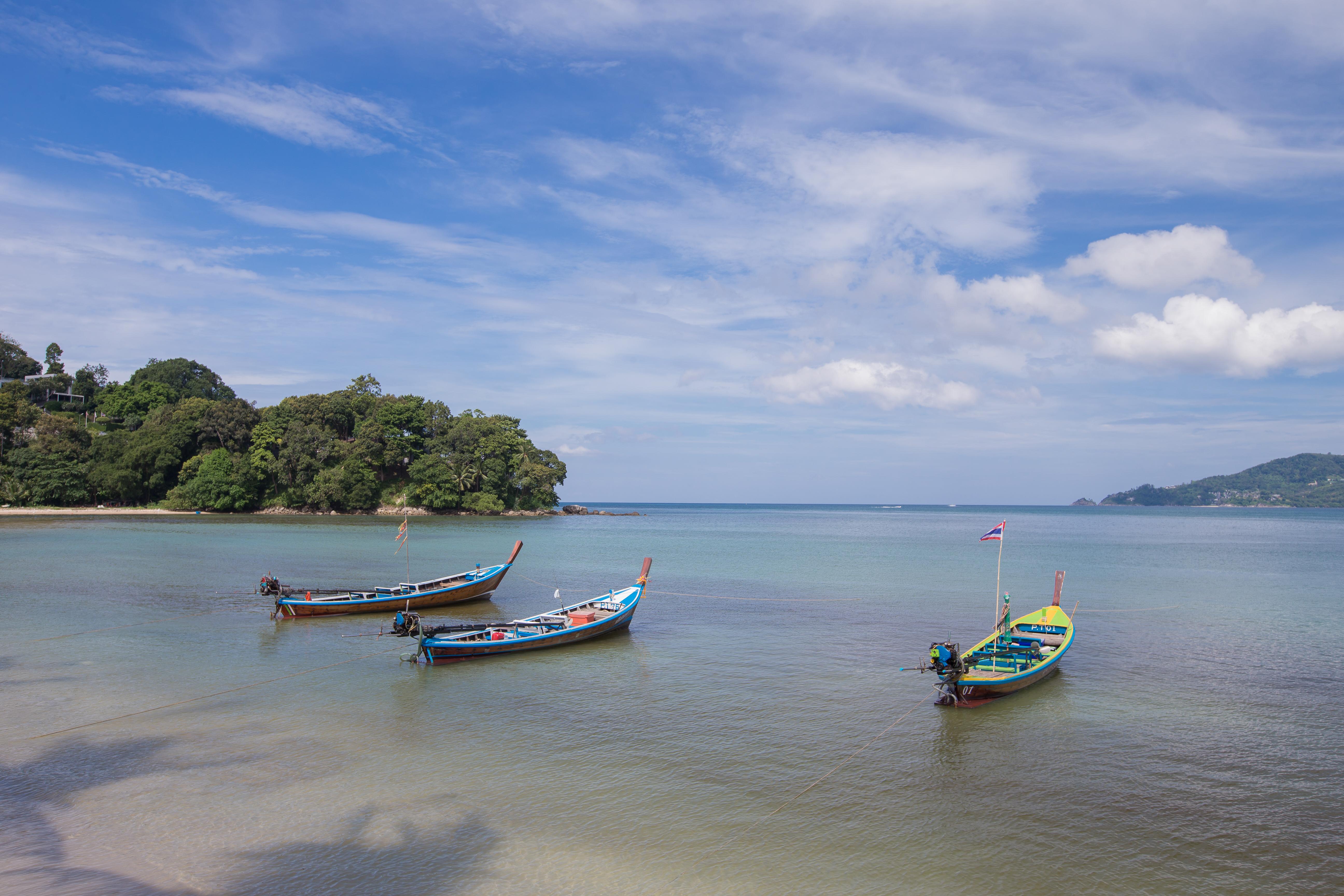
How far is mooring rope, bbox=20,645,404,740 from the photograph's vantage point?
13.9 m

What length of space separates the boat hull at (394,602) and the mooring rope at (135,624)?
241cm

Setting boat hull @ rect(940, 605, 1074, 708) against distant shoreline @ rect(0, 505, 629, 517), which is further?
distant shoreline @ rect(0, 505, 629, 517)

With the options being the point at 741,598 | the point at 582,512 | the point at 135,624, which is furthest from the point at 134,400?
the point at 741,598

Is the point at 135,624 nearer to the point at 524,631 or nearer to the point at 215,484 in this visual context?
the point at 524,631

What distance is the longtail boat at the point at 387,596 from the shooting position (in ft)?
86.5

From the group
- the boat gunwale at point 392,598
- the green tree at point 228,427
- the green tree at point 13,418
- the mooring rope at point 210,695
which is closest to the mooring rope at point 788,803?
the mooring rope at point 210,695

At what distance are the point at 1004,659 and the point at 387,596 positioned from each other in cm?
2140

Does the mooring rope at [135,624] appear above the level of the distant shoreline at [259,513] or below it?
below

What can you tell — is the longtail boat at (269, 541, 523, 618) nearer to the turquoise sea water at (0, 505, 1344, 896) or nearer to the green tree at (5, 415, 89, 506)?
the turquoise sea water at (0, 505, 1344, 896)

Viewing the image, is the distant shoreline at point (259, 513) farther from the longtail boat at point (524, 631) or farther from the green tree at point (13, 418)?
the longtail boat at point (524, 631)

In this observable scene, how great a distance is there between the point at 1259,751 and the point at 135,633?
94.7 feet

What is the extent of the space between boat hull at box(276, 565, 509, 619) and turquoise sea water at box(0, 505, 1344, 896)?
87cm

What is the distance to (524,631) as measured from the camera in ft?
72.4

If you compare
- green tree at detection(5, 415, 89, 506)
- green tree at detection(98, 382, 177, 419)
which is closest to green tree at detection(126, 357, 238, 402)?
green tree at detection(98, 382, 177, 419)
